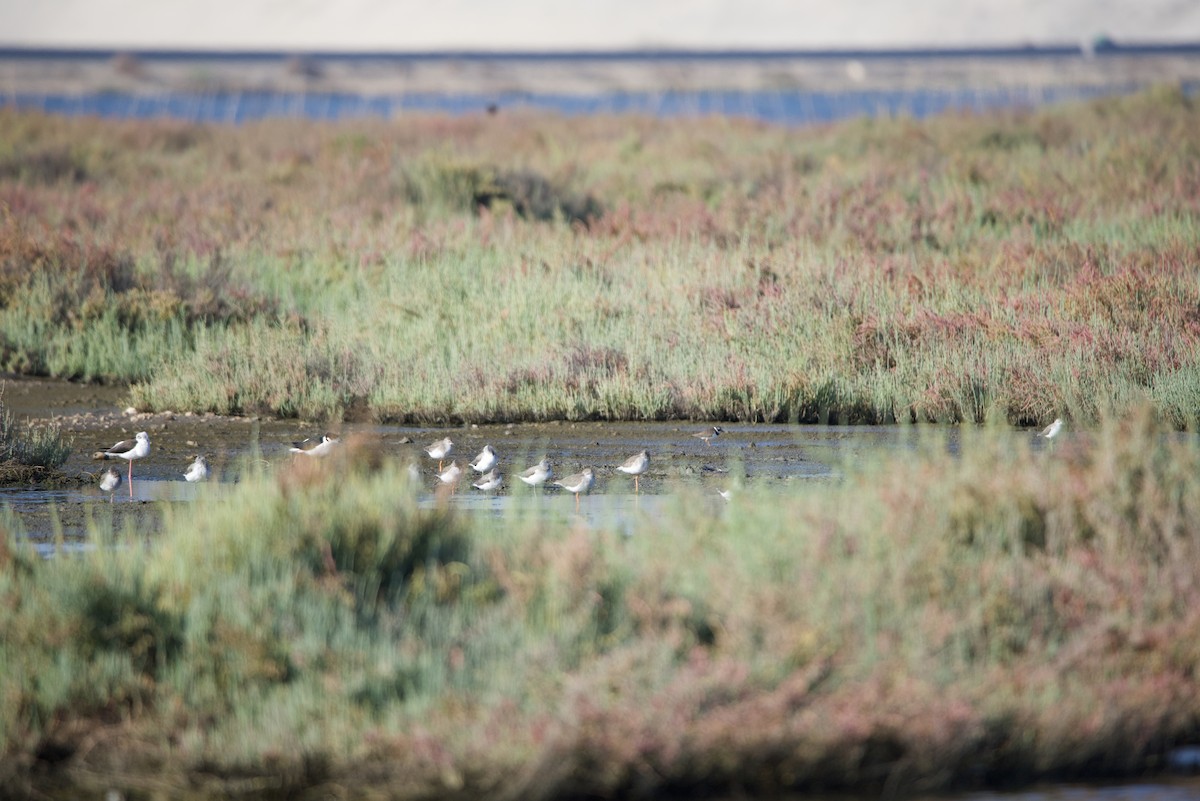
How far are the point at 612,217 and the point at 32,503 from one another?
1238cm

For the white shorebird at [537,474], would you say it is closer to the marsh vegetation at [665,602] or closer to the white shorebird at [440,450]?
the white shorebird at [440,450]

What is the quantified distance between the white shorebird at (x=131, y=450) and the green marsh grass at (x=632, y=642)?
4.55m

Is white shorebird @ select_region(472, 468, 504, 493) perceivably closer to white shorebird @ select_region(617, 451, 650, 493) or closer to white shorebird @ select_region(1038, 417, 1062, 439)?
white shorebird @ select_region(617, 451, 650, 493)

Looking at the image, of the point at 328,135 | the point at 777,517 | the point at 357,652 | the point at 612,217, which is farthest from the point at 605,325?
the point at 328,135

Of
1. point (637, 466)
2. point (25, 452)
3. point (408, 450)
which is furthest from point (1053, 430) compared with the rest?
point (25, 452)

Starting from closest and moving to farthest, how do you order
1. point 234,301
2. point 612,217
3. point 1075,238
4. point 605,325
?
1. point 605,325
2. point 234,301
3. point 1075,238
4. point 612,217

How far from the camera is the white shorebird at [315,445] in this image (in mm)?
11133

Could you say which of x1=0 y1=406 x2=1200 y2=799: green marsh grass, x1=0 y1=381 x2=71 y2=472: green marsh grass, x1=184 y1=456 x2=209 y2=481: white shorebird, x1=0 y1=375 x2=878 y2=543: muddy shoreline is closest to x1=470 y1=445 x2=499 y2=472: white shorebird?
x1=0 y1=375 x2=878 y2=543: muddy shoreline

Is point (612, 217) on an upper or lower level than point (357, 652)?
upper

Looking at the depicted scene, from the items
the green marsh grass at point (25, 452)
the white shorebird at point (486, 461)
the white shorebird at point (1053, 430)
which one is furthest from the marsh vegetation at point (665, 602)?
the green marsh grass at point (25, 452)

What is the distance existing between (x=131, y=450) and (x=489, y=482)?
3.15 meters

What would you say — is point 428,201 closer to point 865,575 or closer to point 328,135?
point 328,135

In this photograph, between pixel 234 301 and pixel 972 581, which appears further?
pixel 234 301

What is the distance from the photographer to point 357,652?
20.8ft
